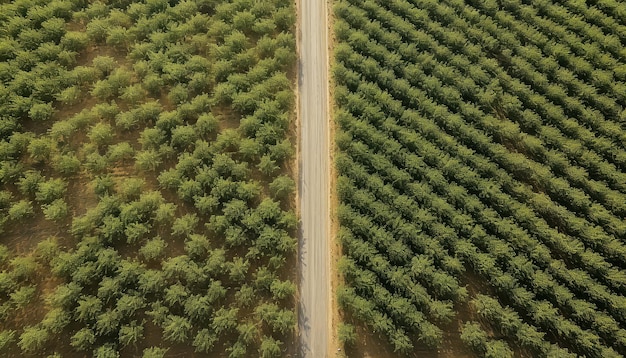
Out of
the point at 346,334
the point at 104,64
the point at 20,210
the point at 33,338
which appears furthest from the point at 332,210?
the point at 20,210

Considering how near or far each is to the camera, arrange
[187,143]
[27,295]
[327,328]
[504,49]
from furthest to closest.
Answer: [504,49]
[187,143]
[327,328]
[27,295]

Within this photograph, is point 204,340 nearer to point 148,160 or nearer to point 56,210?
point 148,160

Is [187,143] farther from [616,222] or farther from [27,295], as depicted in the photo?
[616,222]

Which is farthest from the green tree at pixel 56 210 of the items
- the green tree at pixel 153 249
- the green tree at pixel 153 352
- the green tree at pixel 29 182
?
the green tree at pixel 153 352

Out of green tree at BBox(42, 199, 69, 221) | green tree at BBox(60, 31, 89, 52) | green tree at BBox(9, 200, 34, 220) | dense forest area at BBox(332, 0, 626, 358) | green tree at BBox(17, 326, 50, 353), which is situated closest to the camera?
green tree at BBox(17, 326, 50, 353)

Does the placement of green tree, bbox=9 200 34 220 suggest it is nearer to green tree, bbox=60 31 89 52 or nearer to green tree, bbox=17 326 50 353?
green tree, bbox=17 326 50 353

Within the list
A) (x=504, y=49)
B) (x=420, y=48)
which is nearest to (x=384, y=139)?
(x=420, y=48)

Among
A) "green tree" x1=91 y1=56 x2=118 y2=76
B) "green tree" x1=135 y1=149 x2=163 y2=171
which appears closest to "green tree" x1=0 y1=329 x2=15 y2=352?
"green tree" x1=135 y1=149 x2=163 y2=171
